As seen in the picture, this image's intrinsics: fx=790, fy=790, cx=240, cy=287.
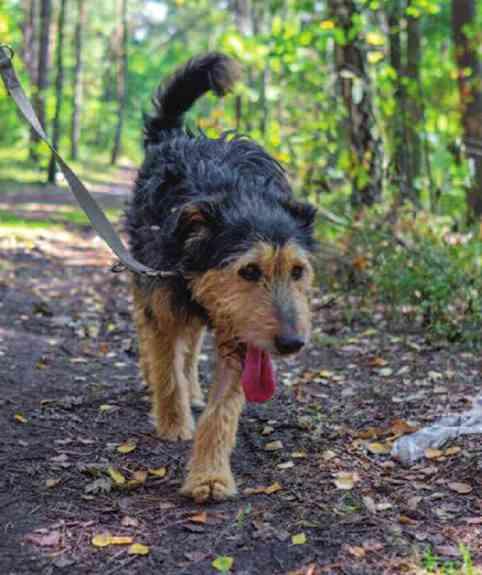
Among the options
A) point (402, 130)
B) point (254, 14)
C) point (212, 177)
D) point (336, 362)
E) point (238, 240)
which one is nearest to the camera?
point (238, 240)

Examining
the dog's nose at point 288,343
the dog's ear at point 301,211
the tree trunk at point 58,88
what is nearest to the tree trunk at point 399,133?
the dog's ear at point 301,211

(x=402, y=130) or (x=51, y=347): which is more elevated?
(x=402, y=130)

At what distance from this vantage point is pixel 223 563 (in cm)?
286

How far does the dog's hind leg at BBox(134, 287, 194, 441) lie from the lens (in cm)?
432

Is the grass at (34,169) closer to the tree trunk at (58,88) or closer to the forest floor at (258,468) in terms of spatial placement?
the tree trunk at (58,88)

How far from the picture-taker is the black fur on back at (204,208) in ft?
11.7

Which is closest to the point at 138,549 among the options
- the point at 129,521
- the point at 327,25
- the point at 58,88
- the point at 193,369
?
the point at 129,521

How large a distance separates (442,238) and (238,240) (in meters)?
3.80

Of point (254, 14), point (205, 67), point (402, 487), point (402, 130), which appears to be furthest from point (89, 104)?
point (402, 487)

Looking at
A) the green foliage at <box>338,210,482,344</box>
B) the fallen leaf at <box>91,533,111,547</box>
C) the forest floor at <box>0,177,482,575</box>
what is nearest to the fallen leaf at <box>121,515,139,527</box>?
the forest floor at <box>0,177,482,575</box>

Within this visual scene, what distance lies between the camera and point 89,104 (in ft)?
118

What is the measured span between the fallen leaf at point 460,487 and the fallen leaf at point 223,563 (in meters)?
1.19

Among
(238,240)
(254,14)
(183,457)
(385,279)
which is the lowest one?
(183,457)

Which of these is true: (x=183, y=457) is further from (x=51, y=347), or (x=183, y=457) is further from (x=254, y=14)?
(x=254, y=14)
